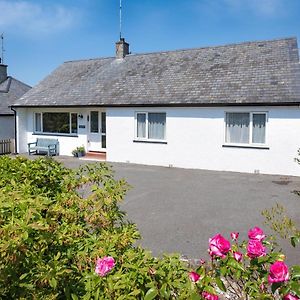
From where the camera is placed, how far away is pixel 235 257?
2.42 m

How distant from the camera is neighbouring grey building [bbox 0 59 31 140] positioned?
24516mm

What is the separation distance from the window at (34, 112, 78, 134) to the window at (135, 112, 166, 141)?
5157 millimetres

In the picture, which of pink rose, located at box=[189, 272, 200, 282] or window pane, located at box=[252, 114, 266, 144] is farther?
window pane, located at box=[252, 114, 266, 144]

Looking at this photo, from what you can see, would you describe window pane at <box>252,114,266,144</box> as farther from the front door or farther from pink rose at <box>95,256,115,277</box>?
pink rose at <box>95,256,115,277</box>

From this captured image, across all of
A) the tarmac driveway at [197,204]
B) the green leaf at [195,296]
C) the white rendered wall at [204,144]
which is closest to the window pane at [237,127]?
the white rendered wall at [204,144]

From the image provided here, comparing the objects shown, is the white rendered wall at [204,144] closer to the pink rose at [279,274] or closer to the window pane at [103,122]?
the window pane at [103,122]

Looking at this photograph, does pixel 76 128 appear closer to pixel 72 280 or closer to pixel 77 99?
pixel 77 99

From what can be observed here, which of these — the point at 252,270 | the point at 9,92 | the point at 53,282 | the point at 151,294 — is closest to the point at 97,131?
the point at 9,92

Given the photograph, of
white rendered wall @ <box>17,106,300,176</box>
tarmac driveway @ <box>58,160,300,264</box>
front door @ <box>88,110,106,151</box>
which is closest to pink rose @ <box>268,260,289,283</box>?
tarmac driveway @ <box>58,160,300,264</box>

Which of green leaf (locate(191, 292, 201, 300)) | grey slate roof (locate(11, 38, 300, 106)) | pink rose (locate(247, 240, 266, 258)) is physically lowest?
green leaf (locate(191, 292, 201, 300))

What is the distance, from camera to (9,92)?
2847 centimetres

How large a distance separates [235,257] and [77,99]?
18398 mm

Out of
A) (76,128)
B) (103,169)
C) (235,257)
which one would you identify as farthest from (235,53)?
(235,257)

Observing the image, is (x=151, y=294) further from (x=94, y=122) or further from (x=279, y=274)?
(x=94, y=122)
